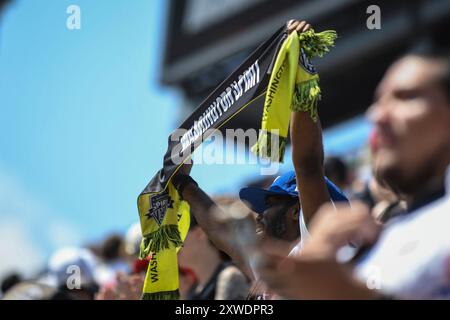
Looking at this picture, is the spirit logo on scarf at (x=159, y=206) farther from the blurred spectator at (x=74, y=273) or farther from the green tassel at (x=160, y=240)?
the blurred spectator at (x=74, y=273)

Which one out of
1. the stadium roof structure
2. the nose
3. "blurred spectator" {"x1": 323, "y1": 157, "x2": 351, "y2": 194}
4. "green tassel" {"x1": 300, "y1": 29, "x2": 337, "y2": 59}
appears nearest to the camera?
the nose

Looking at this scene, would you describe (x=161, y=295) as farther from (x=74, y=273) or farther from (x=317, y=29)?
(x=317, y=29)

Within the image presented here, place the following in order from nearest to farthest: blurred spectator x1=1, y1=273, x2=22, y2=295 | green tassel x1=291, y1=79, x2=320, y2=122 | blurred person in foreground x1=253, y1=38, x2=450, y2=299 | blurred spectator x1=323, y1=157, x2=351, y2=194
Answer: blurred person in foreground x1=253, y1=38, x2=450, y2=299 → green tassel x1=291, y1=79, x2=320, y2=122 → blurred spectator x1=323, y1=157, x2=351, y2=194 → blurred spectator x1=1, y1=273, x2=22, y2=295

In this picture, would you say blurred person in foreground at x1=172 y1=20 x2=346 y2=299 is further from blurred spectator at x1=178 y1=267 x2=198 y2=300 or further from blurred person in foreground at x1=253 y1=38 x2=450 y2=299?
blurred spectator at x1=178 y1=267 x2=198 y2=300

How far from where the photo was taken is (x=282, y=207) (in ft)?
12.5

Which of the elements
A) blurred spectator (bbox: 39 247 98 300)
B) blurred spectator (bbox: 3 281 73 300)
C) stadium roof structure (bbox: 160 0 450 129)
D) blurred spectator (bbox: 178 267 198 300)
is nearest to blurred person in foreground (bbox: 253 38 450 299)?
blurred spectator (bbox: 3 281 73 300)

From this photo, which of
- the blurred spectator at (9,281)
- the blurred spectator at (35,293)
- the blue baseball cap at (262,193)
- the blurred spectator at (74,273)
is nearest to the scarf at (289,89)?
the blue baseball cap at (262,193)

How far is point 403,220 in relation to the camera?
7.48ft

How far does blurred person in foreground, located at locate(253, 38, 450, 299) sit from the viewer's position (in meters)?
2.04

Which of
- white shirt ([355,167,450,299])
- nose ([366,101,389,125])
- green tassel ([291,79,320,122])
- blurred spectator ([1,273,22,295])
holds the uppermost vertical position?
blurred spectator ([1,273,22,295])

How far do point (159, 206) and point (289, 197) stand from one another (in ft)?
1.87

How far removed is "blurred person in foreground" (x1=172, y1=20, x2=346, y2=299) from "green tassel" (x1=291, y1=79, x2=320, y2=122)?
0.02 m
